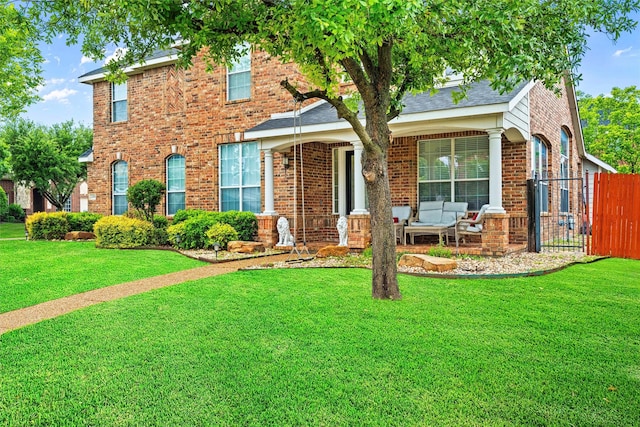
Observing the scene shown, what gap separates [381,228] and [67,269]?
6.64m

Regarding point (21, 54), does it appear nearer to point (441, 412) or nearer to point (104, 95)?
point (104, 95)

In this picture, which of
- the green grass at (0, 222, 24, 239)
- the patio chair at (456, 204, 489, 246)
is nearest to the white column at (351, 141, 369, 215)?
the patio chair at (456, 204, 489, 246)

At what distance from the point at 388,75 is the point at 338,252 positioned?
5301 mm

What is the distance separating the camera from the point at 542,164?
14.0 metres

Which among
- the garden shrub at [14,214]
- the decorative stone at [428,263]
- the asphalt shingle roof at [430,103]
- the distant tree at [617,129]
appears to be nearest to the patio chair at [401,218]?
the asphalt shingle roof at [430,103]

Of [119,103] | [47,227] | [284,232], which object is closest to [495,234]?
[284,232]

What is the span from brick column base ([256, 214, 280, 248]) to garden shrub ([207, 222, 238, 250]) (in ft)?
2.59

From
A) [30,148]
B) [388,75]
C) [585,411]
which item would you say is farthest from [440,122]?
[30,148]

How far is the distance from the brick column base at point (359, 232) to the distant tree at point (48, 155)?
74.7 ft

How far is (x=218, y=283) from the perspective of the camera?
7738mm

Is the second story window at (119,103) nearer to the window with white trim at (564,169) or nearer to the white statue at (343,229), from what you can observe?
the white statue at (343,229)

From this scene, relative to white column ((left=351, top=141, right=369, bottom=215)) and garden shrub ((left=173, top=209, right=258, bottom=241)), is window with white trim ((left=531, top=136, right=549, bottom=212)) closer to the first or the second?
white column ((left=351, top=141, right=369, bottom=215))

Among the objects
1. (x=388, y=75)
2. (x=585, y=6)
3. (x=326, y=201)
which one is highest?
(x=585, y=6)

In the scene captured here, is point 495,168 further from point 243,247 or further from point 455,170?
point 243,247
